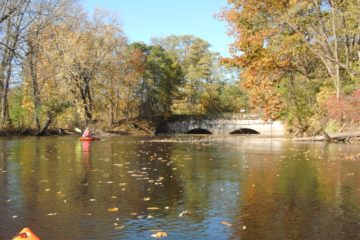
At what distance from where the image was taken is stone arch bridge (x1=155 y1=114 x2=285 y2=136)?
65125mm

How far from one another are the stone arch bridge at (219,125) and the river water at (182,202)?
4905 centimetres

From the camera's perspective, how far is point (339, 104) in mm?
31797

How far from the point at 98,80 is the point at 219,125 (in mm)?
20586

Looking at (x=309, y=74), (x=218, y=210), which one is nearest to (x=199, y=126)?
(x=309, y=74)

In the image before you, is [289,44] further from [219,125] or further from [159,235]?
[219,125]

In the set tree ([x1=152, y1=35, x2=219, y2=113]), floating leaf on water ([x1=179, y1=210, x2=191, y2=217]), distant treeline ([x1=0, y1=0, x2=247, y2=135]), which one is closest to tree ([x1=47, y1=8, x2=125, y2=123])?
distant treeline ([x1=0, y1=0, x2=247, y2=135])

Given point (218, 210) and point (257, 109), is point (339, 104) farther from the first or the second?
point (218, 210)

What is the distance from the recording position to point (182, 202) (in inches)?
382

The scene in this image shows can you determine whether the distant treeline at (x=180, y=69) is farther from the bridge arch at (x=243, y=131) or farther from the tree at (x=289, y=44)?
the bridge arch at (x=243, y=131)

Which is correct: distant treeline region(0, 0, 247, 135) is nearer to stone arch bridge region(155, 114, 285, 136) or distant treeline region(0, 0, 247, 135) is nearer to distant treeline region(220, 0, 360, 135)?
stone arch bridge region(155, 114, 285, 136)

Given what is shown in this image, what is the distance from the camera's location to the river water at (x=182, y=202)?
24.1 feet

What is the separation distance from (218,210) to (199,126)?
61298 millimetres

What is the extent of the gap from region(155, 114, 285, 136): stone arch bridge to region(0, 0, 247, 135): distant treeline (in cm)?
260

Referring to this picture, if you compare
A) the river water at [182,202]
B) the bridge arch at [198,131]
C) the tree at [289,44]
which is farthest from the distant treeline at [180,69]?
the river water at [182,202]
